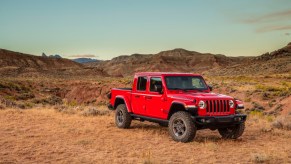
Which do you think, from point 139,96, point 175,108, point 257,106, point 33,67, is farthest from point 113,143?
point 33,67

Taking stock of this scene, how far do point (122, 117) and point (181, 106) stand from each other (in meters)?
2.89

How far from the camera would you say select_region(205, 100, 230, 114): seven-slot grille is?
1011 cm

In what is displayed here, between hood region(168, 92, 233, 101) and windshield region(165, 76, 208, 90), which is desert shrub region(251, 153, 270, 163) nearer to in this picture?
hood region(168, 92, 233, 101)

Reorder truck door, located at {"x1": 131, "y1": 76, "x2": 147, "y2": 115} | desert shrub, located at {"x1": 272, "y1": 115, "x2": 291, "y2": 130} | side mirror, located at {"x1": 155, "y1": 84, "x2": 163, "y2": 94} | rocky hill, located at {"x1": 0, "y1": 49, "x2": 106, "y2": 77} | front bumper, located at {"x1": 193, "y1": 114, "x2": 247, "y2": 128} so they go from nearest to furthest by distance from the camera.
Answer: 1. front bumper, located at {"x1": 193, "y1": 114, "x2": 247, "y2": 128}
2. side mirror, located at {"x1": 155, "y1": 84, "x2": 163, "y2": 94}
3. truck door, located at {"x1": 131, "y1": 76, "x2": 147, "y2": 115}
4. desert shrub, located at {"x1": 272, "y1": 115, "x2": 291, "y2": 130}
5. rocky hill, located at {"x1": 0, "y1": 49, "x2": 106, "y2": 77}

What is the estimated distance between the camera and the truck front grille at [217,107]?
10.1 metres

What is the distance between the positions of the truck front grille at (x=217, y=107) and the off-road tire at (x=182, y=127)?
1.88 ft

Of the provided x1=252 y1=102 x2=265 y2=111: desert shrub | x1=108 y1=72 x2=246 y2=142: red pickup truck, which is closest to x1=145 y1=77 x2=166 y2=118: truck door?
x1=108 y1=72 x2=246 y2=142: red pickup truck

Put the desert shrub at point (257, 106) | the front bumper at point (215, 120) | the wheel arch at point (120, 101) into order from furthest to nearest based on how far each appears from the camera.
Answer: the desert shrub at point (257, 106) → the wheel arch at point (120, 101) → the front bumper at point (215, 120)

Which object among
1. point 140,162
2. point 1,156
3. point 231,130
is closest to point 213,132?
point 231,130

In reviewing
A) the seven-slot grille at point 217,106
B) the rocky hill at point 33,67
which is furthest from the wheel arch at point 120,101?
the rocky hill at point 33,67

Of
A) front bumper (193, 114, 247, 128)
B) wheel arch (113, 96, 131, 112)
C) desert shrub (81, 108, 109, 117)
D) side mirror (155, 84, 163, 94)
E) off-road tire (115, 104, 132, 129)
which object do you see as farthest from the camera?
desert shrub (81, 108, 109, 117)

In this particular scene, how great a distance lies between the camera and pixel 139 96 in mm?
11891

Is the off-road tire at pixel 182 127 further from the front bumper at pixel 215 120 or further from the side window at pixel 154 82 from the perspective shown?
the side window at pixel 154 82

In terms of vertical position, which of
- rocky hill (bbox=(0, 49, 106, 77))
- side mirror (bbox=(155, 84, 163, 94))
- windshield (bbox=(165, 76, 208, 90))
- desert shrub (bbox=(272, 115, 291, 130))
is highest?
rocky hill (bbox=(0, 49, 106, 77))
